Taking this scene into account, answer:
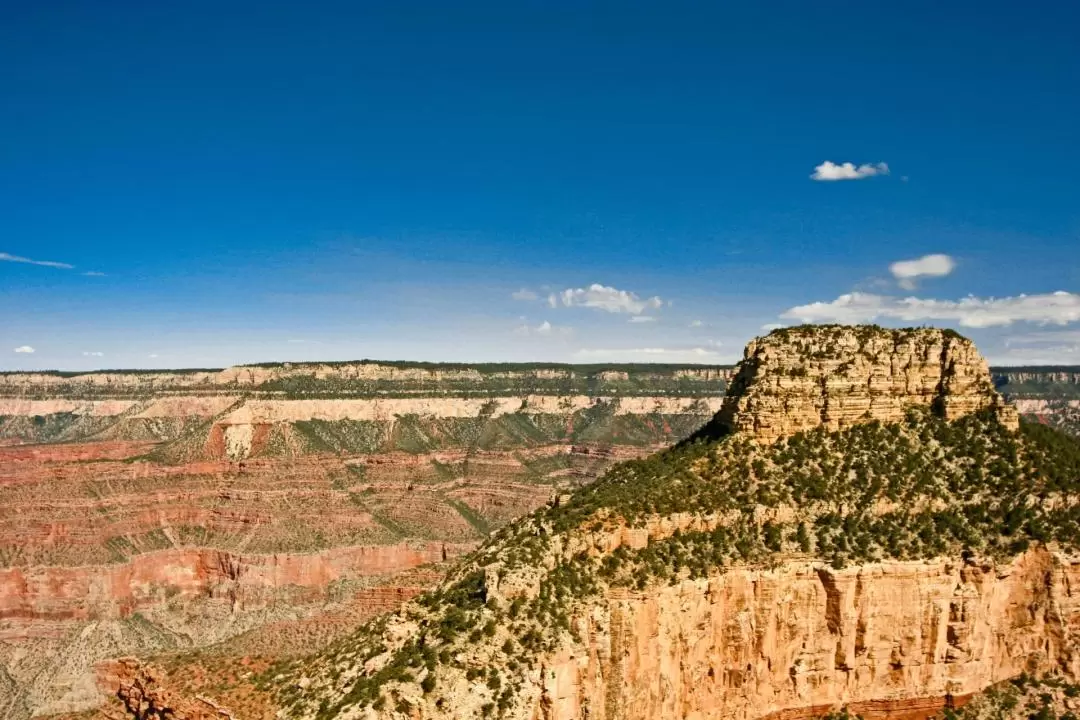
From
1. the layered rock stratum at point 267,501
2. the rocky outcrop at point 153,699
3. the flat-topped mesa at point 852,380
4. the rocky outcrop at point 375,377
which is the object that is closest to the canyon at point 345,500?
the flat-topped mesa at point 852,380

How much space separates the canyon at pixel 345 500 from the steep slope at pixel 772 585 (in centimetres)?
→ 25

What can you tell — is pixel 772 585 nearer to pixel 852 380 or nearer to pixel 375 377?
pixel 852 380

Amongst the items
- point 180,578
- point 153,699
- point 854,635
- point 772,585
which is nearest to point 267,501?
point 180,578

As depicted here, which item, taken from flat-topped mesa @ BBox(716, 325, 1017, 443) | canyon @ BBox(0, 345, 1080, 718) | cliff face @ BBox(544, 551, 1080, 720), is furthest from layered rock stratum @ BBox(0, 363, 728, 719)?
flat-topped mesa @ BBox(716, 325, 1017, 443)

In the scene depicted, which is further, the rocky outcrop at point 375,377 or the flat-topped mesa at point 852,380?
the rocky outcrop at point 375,377

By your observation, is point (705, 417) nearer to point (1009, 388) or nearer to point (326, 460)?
point (1009, 388)

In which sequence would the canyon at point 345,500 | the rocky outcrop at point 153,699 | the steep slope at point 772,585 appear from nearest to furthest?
the steep slope at point 772,585 < the rocky outcrop at point 153,699 < the canyon at point 345,500

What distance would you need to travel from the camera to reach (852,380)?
4584cm

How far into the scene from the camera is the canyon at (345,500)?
39062mm

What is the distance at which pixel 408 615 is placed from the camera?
3619 centimetres

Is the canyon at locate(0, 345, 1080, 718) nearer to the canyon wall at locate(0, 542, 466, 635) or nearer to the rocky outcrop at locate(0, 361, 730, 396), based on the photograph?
the canyon wall at locate(0, 542, 466, 635)

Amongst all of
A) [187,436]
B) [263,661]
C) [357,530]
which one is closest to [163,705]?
[263,661]

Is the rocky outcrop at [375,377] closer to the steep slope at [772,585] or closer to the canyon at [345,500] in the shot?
the canyon at [345,500]

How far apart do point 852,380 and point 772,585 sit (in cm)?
1345
